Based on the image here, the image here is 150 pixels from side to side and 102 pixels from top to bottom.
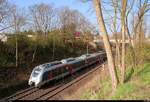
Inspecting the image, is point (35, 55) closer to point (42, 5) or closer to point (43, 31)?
point (43, 31)

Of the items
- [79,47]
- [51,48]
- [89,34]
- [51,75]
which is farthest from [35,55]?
[89,34]

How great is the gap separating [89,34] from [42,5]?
14792 mm

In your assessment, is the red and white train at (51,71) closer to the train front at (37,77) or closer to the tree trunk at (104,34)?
the train front at (37,77)

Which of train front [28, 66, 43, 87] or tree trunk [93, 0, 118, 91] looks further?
train front [28, 66, 43, 87]

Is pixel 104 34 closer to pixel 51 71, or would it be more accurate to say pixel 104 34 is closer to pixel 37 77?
pixel 37 77

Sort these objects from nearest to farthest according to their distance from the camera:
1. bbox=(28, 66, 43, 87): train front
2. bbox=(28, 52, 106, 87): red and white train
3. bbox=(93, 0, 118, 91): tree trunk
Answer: bbox=(93, 0, 118, 91): tree trunk < bbox=(28, 66, 43, 87): train front < bbox=(28, 52, 106, 87): red and white train

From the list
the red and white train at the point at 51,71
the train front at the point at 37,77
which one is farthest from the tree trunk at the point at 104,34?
the red and white train at the point at 51,71

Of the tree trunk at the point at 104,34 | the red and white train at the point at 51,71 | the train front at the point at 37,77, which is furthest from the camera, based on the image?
the red and white train at the point at 51,71

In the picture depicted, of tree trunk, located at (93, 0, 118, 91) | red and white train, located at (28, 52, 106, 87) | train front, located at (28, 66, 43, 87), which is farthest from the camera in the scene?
red and white train, located at (28, 52, 106, 87)

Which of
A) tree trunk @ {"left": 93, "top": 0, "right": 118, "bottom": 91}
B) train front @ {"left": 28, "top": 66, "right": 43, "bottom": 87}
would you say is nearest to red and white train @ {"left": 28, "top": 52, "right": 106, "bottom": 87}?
train front @ {"left": 28, "top": 66, "right": 43, "bottom": 87}

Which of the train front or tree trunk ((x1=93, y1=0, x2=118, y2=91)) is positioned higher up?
tree trunk ((x1=93, y1=0, x2=118, y2=91))

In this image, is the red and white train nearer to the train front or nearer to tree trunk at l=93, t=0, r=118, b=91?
the train front

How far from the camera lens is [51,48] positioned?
161 ft

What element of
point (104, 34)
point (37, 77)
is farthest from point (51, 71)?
point (104, 34)
